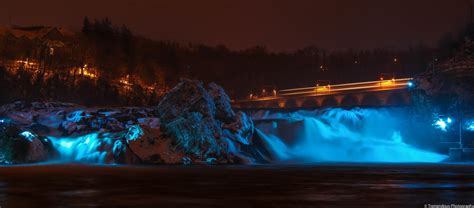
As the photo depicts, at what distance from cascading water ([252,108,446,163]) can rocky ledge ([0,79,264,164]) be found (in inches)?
163

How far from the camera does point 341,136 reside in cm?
5119

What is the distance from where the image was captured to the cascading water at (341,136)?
46.4 meters

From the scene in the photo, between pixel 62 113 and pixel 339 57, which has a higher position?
pixel 339 57

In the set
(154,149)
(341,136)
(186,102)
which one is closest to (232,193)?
(154,149)

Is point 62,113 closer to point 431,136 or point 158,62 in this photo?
point 431,136

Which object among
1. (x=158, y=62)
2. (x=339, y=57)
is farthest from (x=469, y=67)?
(x=339, y=57)

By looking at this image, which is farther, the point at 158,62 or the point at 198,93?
the point at 158,62

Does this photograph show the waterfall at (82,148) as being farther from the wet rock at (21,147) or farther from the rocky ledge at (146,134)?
the wet rock at (21,147)

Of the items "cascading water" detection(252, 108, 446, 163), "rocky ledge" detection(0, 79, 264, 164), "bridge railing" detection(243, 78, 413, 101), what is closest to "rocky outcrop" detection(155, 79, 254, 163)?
"rocky ledge" detection(0, 79, 264, 164)

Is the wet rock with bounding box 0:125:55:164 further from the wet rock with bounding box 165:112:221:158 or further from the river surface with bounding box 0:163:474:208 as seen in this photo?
the river surface with bounding box 0:163:474:208

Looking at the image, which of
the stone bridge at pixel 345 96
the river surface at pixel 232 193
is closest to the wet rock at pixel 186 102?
the river surface at pixel 232 193

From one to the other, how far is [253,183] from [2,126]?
24351 mm

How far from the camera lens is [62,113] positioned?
47.9 metres

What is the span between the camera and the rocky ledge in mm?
39188
